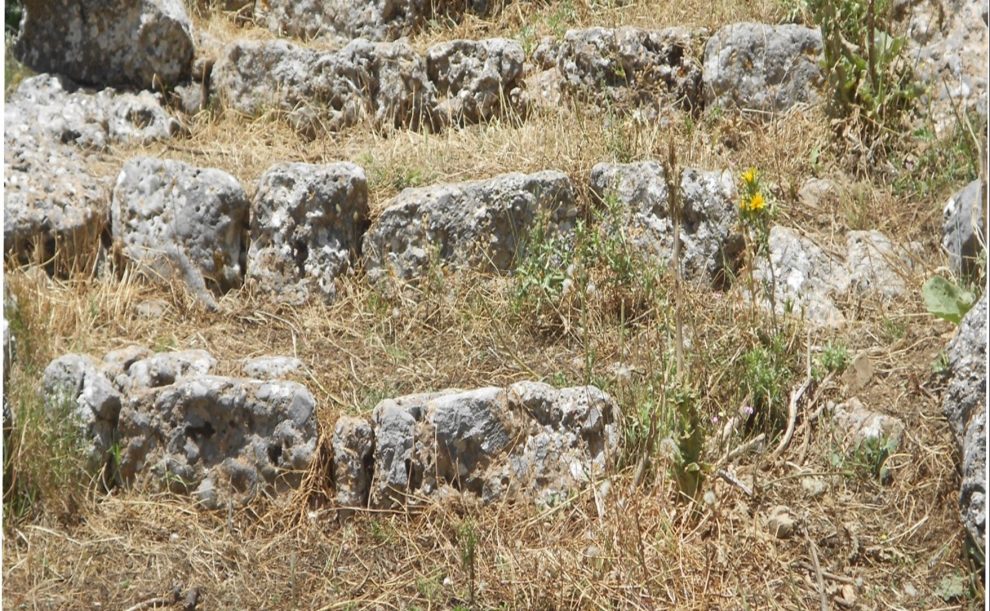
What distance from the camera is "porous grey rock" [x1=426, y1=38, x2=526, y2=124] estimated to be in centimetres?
559

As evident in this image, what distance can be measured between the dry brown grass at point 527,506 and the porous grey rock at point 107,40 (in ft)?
3.76

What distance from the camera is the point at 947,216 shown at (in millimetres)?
4227

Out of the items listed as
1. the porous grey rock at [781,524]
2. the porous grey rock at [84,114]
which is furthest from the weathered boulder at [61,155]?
the porous grey rock at [781,524]

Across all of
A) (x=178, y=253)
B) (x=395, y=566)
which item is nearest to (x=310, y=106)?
(x=178, y=253)

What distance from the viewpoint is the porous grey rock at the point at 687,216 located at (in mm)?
4547

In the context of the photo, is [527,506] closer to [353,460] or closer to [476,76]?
[353,460]

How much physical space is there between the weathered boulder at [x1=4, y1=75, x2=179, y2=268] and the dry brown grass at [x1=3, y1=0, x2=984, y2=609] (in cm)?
18

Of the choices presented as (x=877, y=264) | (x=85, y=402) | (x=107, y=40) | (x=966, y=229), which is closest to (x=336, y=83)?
(x=107, y=40)

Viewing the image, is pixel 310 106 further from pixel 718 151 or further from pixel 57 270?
pixel 718 151

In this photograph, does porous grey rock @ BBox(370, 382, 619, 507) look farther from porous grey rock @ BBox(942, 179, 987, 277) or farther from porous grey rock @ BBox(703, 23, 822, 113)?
porous grey rock @ BBox(703, 23, 822, 113)

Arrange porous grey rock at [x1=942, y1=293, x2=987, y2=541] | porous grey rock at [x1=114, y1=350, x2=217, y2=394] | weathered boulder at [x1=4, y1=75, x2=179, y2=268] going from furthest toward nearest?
weathered boulder at [x1=4, y1=75, x2=179, y2=268] → porous grey rock at [x1=114, y1=350, x2=217, y2=394] → porous grey rock at [x1=942, y1=293, x2=987, y2=541]

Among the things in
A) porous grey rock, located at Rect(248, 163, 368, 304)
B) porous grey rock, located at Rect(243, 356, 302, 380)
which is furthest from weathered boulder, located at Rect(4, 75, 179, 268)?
porous grey rock, located at Rect(243, 356, 302, 380)

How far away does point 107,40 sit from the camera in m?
5.74

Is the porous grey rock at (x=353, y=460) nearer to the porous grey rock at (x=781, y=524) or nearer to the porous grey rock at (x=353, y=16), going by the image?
the porous grey rock at (x=781, y=524)
